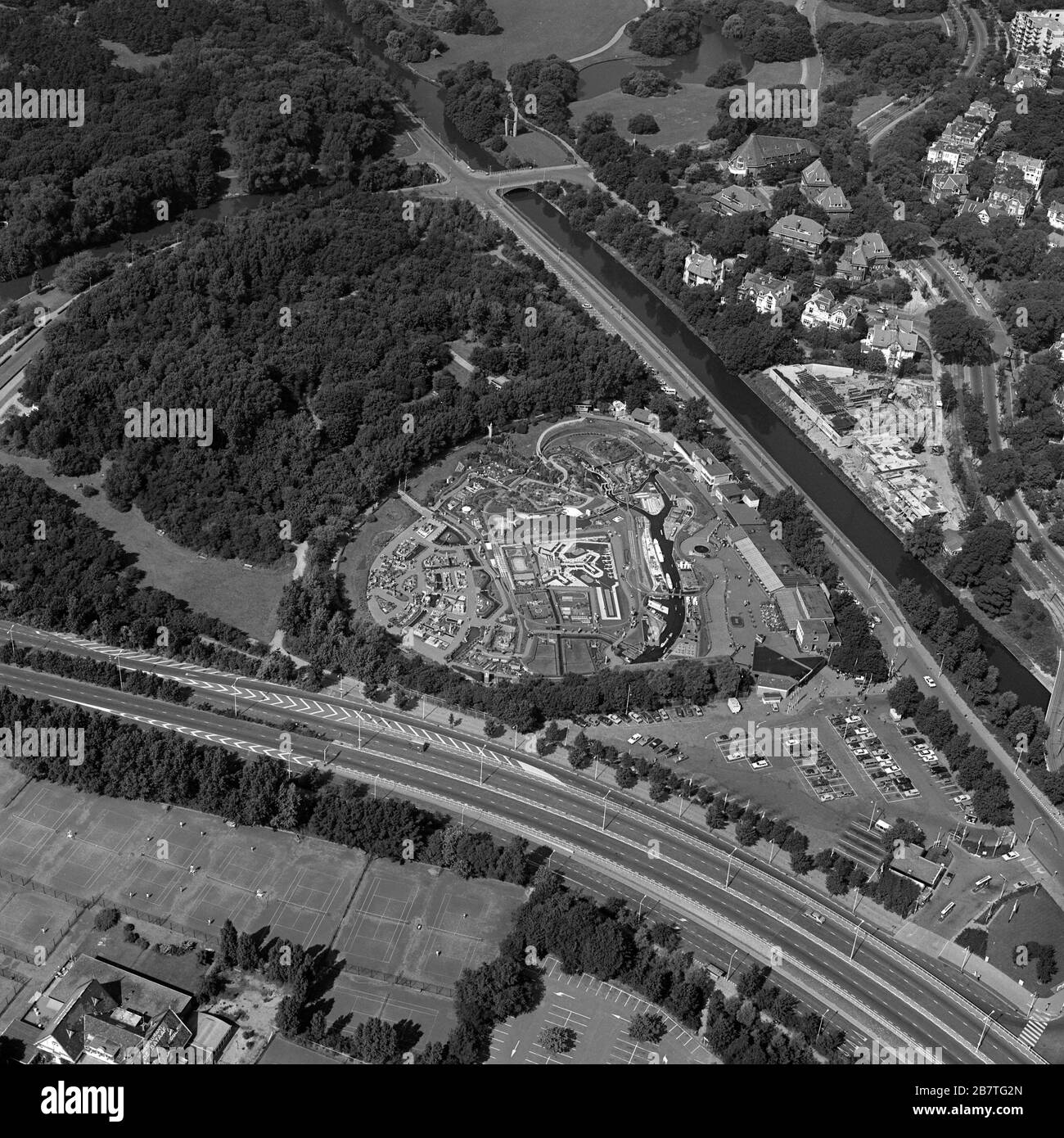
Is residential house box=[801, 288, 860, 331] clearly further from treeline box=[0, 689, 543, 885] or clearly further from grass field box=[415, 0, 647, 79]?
grass field box=[415, 0, 647, 79]

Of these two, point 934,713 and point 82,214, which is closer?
point 934,713

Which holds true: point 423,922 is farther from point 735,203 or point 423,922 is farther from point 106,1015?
point 735,203

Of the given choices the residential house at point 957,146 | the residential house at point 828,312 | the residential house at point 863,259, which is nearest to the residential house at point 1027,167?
the residential house at point 957,146

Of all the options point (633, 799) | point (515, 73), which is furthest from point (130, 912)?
point (515, 73)

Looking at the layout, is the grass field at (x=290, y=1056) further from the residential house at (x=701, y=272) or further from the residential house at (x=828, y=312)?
the residential house at (x=701, y=272)

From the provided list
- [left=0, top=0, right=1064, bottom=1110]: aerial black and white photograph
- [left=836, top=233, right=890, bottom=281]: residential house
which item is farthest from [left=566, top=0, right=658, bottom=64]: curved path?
[left=836, top=233, right=890, bottom=281]: residential house
